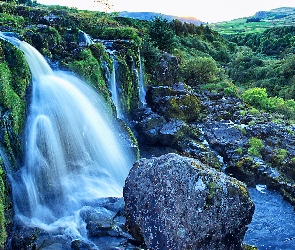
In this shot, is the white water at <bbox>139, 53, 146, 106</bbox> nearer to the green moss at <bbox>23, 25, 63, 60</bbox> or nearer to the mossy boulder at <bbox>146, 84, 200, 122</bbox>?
the mossy boulder at <bbox>146, 84, 200, 122</bbox>

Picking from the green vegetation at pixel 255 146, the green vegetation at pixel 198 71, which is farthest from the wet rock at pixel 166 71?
the green vegetation at pixel 255 146

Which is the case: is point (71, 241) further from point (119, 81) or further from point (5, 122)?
point (119, 81)

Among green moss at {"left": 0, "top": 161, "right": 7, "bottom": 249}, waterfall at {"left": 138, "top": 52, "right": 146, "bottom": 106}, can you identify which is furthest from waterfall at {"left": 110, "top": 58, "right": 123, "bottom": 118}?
green moss at {"left": 0, "top": 161, "right": 7, "bottom": 249}

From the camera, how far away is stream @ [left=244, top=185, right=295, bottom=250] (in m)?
16.0

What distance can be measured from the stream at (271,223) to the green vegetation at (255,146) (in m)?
3.18

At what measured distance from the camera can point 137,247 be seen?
13.2 m

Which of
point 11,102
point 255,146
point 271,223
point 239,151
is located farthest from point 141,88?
point 271,223

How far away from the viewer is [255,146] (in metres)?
24.5

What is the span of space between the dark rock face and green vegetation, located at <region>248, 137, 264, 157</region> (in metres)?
11.0

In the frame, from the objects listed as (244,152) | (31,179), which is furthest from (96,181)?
(244,152)

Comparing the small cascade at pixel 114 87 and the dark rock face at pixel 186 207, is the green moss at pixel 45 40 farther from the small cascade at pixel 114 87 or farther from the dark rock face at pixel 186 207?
the dark rock face at pixel 186 207

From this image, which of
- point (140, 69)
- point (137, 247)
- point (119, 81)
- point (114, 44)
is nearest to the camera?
point (137, 247)

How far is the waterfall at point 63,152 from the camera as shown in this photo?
1536 centimetres

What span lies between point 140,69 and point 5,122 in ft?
57.8
